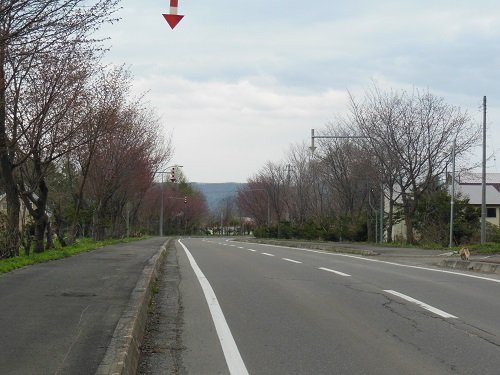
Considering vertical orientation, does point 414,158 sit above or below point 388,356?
above

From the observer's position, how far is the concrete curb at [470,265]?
1716 cm

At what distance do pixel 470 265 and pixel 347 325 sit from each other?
11.6m

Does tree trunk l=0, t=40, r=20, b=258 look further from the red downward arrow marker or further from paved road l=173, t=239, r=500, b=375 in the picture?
the red downward arrow marker

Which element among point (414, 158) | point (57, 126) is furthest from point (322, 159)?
point (57, 126)

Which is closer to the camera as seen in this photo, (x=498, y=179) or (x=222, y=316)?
(x=222, y=316)

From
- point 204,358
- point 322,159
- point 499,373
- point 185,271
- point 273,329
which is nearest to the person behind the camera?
point 499,373

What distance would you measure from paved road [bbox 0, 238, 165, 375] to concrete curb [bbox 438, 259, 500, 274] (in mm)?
10740

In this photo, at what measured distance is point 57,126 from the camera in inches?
793

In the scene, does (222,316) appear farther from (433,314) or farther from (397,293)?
(397,293)

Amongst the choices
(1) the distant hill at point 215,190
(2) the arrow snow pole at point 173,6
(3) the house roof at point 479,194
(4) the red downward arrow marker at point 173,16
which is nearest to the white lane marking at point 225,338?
(4) the red downward arrow marker at point 173,16

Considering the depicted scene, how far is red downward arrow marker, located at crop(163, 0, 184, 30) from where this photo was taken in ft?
26.1

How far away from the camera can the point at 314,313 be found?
923cm

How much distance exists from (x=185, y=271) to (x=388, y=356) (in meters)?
10.9

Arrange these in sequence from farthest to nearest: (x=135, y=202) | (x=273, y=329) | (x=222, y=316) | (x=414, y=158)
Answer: (x=135, y=202)
(x=414, y=158)
(x=222, y=316)
(x=273, y=329)
